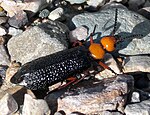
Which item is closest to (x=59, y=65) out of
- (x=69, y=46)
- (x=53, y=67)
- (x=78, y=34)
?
(x=53, y=67)

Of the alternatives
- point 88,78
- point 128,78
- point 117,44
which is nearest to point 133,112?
point 128,78

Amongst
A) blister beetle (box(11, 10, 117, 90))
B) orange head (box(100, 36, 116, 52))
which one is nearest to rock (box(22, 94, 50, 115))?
blister beetle (box(11, 10, 117, 90))

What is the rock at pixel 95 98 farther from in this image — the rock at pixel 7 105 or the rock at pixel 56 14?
the rock at pixel 56 14

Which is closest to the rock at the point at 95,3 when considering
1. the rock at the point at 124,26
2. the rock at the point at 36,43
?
the rock at the point at 124,26

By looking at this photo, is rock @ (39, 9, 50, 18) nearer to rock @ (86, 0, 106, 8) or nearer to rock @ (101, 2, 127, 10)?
rock @ (86, 0, 106, 8)

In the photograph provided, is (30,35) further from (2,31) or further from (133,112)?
(133,112)
